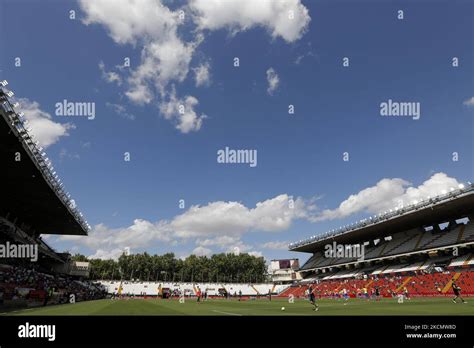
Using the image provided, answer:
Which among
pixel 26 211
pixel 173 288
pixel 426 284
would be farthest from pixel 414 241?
pixel 26 211

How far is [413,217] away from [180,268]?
121 meters

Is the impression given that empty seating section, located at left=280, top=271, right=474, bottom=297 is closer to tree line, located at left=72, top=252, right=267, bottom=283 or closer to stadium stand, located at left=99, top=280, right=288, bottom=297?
stadium stand, located at left=99, top=280, right=288, bottom=297

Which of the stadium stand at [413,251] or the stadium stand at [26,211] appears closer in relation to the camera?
the stadium stand at [26,211]

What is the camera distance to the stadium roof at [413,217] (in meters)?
53.1

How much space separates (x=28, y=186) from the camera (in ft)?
151

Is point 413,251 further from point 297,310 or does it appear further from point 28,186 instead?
point 28,186

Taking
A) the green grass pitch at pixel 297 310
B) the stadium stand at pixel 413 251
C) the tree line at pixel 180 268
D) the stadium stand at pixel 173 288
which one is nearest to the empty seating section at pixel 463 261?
the stadium stand at pixel 413 251

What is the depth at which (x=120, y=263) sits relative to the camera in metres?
153

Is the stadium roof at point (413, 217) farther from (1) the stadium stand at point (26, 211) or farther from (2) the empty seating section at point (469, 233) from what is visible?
(1) the stadium stand at point (26, 211)

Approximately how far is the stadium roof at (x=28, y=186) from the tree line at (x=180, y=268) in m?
81.0

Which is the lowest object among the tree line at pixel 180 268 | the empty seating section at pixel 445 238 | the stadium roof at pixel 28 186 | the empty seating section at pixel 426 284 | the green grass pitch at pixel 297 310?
the tree line at pixel 180 268
